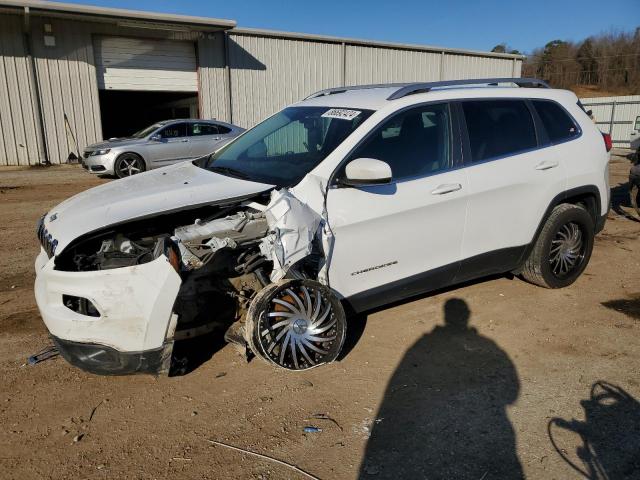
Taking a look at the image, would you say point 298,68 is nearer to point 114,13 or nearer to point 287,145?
point 114,13

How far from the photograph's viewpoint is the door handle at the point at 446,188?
393 cm

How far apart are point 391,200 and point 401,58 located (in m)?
22.3

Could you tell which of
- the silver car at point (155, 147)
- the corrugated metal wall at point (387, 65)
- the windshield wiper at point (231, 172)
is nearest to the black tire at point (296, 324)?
the windshield wiper at point (231, 172)

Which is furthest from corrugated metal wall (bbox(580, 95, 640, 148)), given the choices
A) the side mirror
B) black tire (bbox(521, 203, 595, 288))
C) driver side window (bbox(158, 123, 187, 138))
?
the side mirror

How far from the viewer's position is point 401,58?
24188 millimetres

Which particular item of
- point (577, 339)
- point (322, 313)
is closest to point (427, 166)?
point (322, 313)

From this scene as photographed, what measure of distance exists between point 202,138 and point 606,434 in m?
13.0

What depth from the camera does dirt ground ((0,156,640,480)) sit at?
2.71m

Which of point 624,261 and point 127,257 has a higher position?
point 127,257

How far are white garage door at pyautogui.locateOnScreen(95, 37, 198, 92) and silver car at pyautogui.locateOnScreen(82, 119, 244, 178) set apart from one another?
5.81 metres

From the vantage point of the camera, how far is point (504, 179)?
4.32m

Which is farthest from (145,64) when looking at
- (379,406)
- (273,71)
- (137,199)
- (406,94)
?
(379,406)

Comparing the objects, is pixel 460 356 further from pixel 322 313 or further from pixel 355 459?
pixel 355 459

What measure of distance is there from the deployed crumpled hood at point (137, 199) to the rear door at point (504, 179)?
1.76 metres
